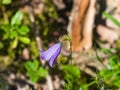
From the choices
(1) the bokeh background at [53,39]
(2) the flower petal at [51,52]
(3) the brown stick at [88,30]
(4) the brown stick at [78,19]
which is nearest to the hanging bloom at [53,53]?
(2) the flower petal at [51,52]

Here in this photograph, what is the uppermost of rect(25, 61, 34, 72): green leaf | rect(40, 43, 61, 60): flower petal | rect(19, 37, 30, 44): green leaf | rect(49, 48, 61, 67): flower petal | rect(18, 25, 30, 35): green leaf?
rect(18, 25, 30, 35): green leaf

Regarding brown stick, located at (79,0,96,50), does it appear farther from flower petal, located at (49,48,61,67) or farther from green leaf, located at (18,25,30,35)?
flower petal, located at (49,48,61,67)

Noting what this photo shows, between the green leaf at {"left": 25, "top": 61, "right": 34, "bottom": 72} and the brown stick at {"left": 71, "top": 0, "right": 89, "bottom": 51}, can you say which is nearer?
the green leaf at {"left": 25, "top": 61, "right": 34, "bottom": 72}

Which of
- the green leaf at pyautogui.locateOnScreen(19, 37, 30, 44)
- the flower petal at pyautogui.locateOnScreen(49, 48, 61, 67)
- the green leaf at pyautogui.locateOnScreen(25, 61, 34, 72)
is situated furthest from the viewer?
the green leaf at pyautogui.locateOnScreen(19, 37, 30, 44)

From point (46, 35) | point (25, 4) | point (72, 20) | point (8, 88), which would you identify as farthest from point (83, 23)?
point (8, 88)

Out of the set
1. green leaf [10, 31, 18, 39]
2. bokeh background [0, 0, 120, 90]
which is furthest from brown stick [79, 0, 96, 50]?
green leaf [10, 31, 18, 39]

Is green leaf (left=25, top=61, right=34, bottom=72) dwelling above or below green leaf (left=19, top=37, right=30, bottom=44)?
below

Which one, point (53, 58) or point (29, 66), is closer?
point (53, 58)

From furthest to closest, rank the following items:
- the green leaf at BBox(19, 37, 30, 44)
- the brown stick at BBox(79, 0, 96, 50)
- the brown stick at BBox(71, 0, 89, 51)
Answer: the brown stick at BBox(79, 0, 96, 50)
the brown stick at BBox(71, 0, 89, 51)
the green leaf at BBox(19, 37, 30, 44)

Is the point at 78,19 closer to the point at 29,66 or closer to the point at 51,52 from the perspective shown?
the point at 29,66

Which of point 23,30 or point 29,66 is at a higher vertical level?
point 23,30

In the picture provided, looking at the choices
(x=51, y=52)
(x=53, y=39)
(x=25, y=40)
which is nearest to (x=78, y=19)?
(x=53, y=39)
